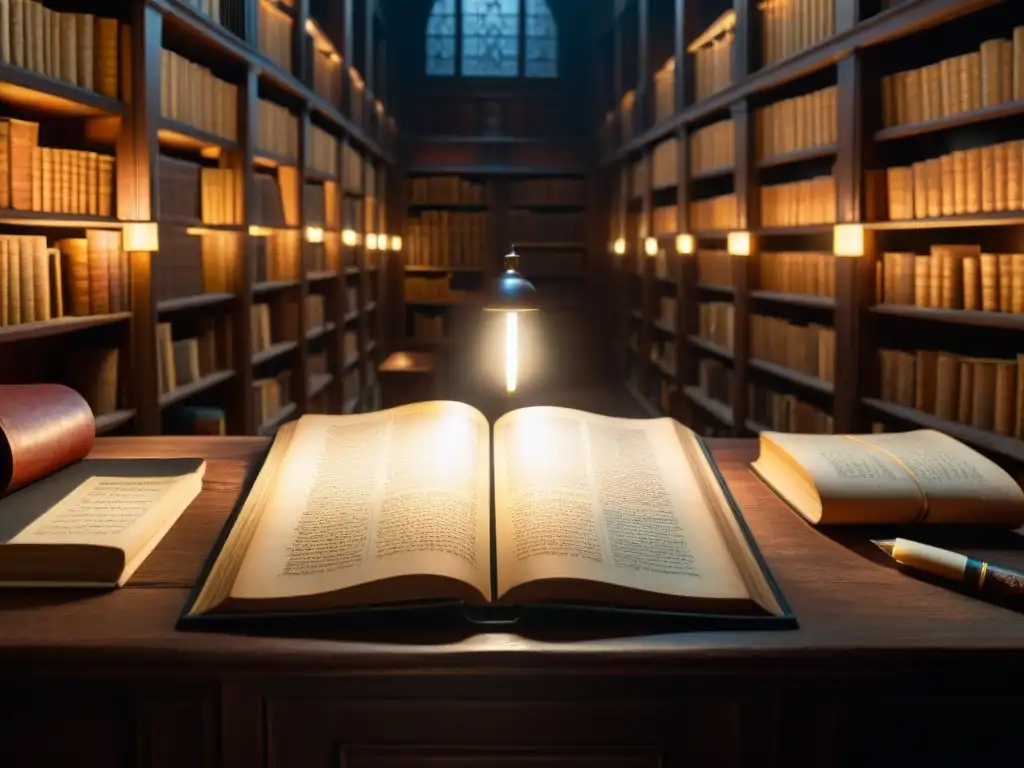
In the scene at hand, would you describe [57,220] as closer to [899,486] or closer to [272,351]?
[272,351]

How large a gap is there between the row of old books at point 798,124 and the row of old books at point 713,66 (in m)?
0.52

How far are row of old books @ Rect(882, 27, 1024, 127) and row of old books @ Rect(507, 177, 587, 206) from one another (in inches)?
254

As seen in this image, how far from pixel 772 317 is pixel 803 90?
1.23 m

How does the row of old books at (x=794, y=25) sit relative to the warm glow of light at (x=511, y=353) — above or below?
above

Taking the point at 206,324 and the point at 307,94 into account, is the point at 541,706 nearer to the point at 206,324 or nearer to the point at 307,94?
the point at 206,324

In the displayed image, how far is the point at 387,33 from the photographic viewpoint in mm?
9969

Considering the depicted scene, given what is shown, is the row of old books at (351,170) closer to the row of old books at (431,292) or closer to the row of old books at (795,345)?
the row of old books at (431,292)

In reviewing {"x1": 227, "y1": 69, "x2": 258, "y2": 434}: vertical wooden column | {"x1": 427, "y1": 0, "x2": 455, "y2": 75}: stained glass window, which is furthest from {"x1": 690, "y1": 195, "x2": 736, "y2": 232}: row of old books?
{"x1": 427, "y1": 0, "x2": 455, "y2": 75}: stained glass window

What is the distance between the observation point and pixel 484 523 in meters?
1.17

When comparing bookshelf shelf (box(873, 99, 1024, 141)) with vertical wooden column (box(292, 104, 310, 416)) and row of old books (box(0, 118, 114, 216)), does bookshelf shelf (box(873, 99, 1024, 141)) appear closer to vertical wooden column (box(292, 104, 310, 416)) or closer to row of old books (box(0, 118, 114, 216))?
row of old books (box(0, 118, 114, 216))

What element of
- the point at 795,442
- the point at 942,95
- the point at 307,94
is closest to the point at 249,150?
the point at 307,94

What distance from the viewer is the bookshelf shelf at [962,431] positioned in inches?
124

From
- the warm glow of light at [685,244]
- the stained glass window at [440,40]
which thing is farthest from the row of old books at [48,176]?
the stained glass window at [440,40]

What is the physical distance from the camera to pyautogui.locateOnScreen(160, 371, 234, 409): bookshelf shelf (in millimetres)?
3885
